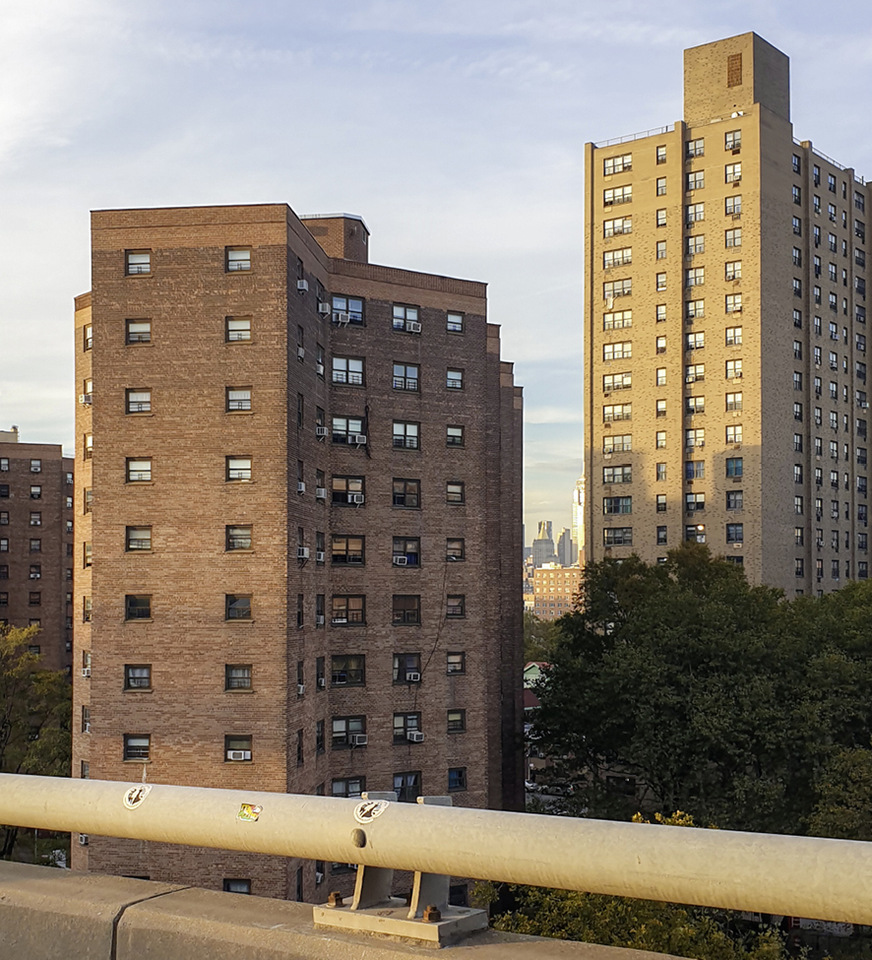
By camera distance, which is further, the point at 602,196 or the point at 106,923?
the point at 602,196

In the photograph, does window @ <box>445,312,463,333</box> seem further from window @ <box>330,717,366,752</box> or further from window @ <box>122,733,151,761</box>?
window @ <box>122,733,151,761</box>

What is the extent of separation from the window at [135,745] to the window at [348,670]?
10.7m

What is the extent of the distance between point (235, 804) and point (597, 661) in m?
54.5

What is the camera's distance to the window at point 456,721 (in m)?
56.2

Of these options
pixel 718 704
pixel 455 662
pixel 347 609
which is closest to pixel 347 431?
pixel 347 609

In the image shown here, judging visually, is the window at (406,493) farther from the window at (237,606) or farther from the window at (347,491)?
the window at (237,606)

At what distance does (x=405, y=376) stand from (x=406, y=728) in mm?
18817

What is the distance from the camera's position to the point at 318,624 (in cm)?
5116

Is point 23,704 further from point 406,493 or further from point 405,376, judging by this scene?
point 405,376

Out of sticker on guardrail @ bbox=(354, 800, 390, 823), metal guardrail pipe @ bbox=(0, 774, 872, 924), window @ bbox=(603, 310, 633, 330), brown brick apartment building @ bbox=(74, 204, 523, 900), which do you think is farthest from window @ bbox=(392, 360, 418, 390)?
sticker on guardrail @ bbox=(354, 800, 390, 823)

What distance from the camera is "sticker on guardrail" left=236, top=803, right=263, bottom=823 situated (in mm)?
4992

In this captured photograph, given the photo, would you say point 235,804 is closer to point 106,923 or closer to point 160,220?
point 106,923

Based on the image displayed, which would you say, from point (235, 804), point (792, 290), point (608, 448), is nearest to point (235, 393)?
point (235, 804)

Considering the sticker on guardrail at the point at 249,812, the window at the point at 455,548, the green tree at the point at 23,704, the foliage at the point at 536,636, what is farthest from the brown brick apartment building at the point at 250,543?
the foliage at the point at 536,636
